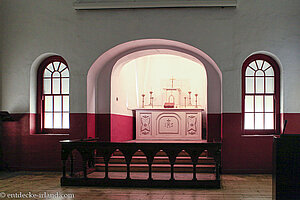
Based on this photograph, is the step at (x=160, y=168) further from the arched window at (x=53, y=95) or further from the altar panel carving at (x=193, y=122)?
the altar panel carving at (x=193, y=122)

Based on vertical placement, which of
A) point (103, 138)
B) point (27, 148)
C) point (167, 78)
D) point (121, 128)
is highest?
point (167, 78)

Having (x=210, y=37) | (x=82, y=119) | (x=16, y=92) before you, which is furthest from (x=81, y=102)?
(x=210, y=37)

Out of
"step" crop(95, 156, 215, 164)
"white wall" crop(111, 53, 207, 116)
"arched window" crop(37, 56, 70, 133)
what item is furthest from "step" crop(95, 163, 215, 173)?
"white wall" crop(111, 53, 207, 116)

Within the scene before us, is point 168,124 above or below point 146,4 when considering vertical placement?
below

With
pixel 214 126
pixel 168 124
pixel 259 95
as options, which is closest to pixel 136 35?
pixel 214 126

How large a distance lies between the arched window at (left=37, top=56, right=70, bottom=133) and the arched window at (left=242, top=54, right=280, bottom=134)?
16.2 ft

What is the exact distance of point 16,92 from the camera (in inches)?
415

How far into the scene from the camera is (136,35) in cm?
1012

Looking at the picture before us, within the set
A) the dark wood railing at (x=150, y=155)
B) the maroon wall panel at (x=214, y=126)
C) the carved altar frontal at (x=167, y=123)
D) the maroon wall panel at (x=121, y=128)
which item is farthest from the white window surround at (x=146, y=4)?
the carved altar frontal at (x=167, y=123)

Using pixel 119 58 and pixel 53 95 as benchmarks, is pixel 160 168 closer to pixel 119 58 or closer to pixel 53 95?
pixel 119 58

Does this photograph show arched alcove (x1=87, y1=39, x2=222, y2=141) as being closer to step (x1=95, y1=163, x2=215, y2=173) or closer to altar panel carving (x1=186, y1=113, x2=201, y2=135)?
step (x1=95, y1=163, x2=215, y2=173)

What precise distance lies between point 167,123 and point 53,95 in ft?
13.7

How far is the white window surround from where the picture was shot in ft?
32.2

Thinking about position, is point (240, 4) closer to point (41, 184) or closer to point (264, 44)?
point (264, 44)
